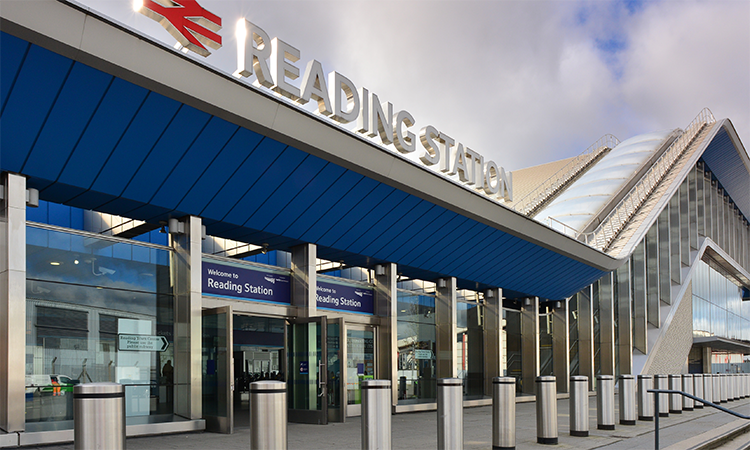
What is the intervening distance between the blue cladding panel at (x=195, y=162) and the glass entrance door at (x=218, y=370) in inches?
89.5

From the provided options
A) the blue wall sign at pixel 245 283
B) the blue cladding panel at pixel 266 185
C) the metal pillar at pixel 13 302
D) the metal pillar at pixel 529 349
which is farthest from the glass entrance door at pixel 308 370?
the metal pillar at pixel 529 349

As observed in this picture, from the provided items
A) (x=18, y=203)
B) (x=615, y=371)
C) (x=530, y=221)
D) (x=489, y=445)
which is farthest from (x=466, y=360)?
(x=18, y=203)

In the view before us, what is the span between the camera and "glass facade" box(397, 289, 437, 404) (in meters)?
17.2

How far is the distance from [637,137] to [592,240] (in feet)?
65.5

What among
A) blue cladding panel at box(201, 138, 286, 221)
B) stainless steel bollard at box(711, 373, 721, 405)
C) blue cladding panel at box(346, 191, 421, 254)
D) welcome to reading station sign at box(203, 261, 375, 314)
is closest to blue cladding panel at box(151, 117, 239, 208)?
blue cladding panel at box(201, 138, 286, 221)

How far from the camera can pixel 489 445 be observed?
33.2ft

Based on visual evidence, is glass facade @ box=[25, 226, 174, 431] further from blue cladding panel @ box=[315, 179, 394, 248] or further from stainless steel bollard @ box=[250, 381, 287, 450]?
stainless steel bollard @ box=[250, 381, 287, 450]

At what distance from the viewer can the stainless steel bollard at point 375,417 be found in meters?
7.61

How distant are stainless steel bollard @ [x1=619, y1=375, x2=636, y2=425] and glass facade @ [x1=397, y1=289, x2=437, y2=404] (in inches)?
222

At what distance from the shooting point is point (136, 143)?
10008 millimetres

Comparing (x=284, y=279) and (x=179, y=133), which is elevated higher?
(x=179, y=133)

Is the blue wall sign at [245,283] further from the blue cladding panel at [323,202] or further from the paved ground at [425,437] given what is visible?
the paved ground at [425,437]

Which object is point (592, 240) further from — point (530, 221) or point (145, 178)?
point (145, 178)

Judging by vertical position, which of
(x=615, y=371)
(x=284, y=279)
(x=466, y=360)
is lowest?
(x=615, y=371)
